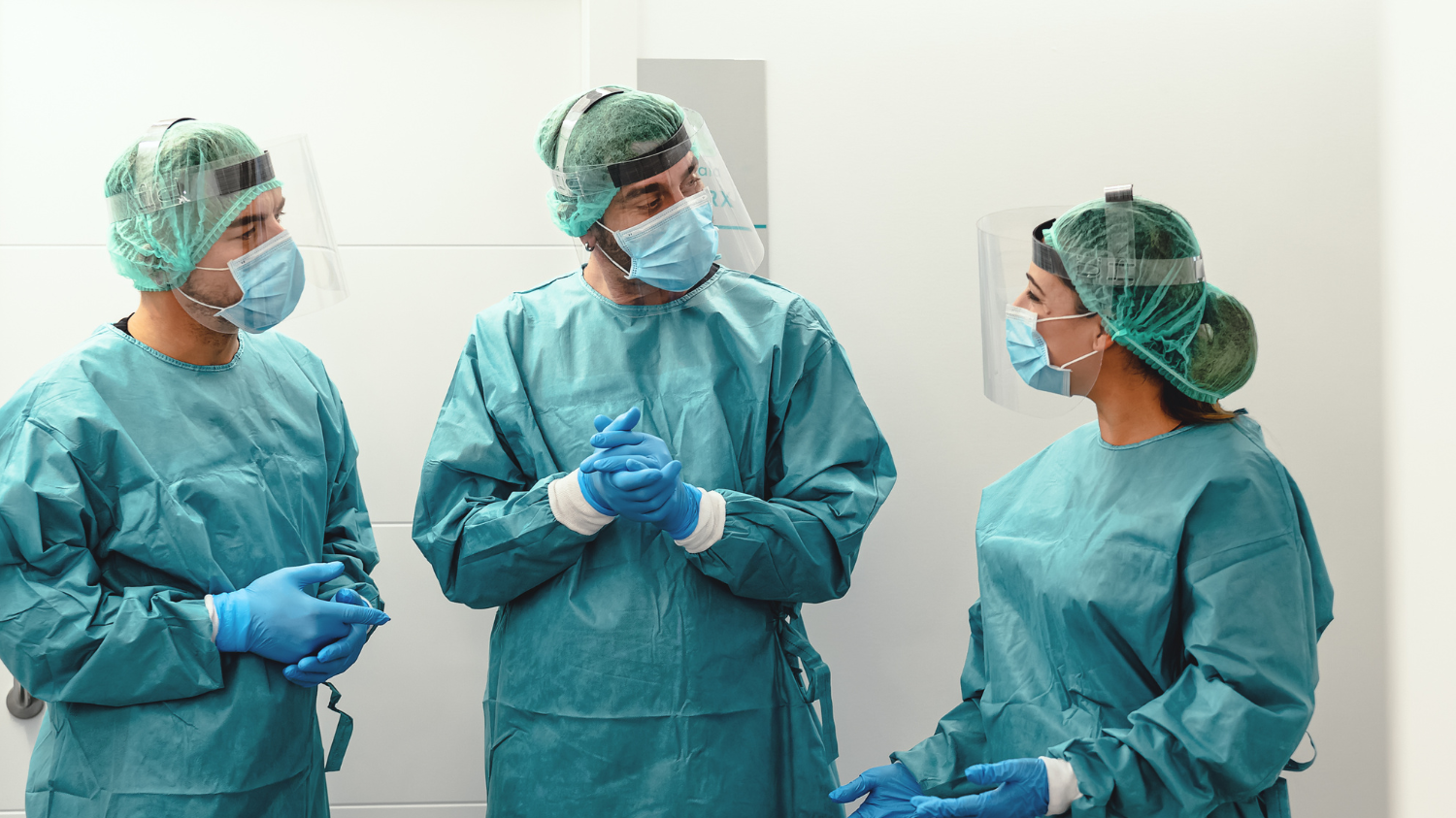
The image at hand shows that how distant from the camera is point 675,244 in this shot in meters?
1.70

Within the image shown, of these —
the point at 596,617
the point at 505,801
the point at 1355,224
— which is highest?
the point at 1355,224

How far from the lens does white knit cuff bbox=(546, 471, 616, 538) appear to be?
1.60 metres

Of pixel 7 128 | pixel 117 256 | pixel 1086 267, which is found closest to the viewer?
pixel 1086 267

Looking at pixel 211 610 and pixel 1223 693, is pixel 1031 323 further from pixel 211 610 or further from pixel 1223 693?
pixel 211 610

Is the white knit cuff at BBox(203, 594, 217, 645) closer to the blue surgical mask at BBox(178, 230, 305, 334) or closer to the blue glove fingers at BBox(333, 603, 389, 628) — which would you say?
the blue glove fingers at BBox(333, 603, 389, 628)

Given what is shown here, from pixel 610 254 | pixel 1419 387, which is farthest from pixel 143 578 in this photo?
pixel 1419 387

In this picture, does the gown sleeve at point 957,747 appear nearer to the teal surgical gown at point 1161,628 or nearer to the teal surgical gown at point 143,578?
the teal surgical gown at point 1161,628

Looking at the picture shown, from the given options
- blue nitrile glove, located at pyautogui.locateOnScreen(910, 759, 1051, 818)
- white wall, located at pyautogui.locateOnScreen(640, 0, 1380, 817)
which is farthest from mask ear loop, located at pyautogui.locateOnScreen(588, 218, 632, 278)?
blue nitrile glove, located at pyautogui.locateOnScreen(910, 759, 1051, 818)

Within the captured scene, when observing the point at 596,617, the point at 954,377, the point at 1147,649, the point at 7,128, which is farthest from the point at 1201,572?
the point at 7,128

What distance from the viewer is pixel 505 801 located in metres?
1.72

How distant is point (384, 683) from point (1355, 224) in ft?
7.83

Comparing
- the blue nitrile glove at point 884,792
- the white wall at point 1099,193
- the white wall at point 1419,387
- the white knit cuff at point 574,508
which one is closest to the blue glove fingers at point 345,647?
the white knit cuff at point 574,508

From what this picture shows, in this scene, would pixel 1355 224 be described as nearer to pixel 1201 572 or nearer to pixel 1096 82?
pixel 1096 82

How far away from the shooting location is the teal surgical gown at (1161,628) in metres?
1.32
